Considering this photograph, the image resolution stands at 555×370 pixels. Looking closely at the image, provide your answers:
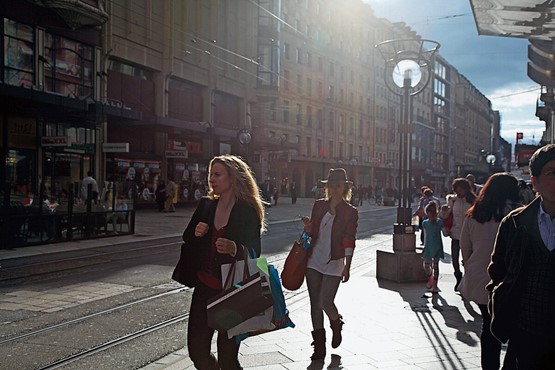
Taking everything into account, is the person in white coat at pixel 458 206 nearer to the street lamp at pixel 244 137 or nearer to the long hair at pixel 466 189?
the long hair at pixel 466 189

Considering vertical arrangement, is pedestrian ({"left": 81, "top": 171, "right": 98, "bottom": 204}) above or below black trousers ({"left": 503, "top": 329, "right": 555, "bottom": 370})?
above

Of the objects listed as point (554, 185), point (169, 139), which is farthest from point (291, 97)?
point (554, 185)

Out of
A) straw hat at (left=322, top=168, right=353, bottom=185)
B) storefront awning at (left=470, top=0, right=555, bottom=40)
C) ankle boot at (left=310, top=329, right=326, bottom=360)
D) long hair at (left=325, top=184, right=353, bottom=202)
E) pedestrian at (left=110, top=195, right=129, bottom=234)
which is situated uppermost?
storefront awning at (left=470, top=0, right=555, bottom=40)

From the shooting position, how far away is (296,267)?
536 cm

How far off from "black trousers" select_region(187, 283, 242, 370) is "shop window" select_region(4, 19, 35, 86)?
22423 millimetres

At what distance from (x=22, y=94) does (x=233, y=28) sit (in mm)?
21489

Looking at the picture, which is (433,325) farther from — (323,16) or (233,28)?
(323,16)

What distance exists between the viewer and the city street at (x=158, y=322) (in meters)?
5.37

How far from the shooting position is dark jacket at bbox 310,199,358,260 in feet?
17.7

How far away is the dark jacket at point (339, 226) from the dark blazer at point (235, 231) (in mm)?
1539

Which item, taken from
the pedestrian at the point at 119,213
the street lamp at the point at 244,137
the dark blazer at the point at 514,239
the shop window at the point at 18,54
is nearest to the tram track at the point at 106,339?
the dark blazer at the point at 514,239

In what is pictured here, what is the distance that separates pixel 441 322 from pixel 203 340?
3.93m

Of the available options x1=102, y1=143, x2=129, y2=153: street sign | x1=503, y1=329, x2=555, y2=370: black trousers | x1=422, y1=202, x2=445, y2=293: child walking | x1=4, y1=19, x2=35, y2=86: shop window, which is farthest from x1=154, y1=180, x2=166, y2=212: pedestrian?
x1=503, y1=329, x2=555, y2=370: black trousers

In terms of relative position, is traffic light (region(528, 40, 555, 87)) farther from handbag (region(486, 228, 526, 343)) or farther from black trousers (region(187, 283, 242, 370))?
black trousers (region(187, 283, 242, 370))
